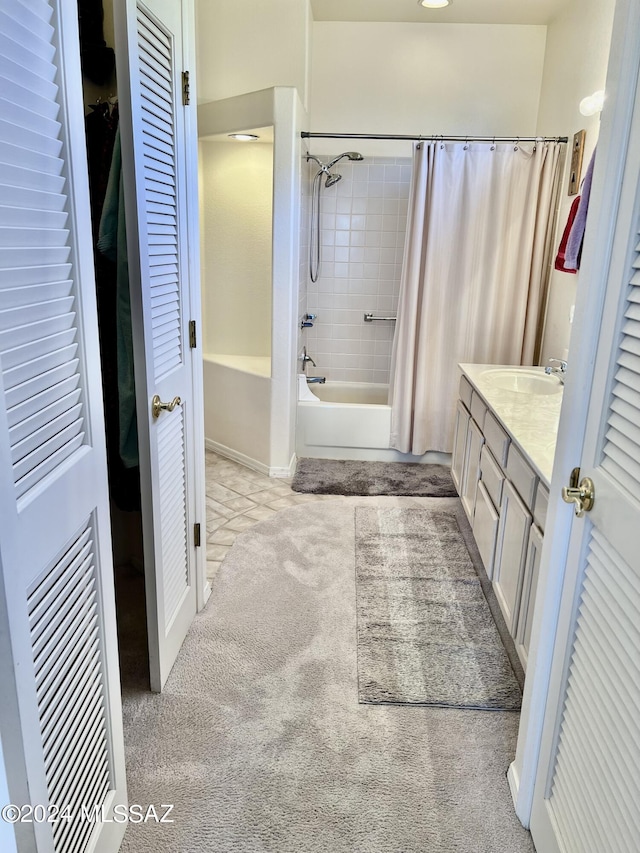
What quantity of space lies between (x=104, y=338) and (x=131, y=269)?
0.54 m

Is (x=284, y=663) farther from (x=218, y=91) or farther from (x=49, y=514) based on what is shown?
(x=218, y=91)

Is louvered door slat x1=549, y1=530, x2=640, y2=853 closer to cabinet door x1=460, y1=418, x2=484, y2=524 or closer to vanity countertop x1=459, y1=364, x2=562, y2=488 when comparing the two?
vanity countertop x1=459, y1=364, x2=562, y2=488

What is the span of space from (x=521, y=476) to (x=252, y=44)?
9.58 ft

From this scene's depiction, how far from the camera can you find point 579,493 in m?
1.21

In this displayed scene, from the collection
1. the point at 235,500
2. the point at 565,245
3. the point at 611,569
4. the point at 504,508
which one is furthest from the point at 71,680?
the point at 565,245

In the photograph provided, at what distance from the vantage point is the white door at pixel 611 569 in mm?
1026

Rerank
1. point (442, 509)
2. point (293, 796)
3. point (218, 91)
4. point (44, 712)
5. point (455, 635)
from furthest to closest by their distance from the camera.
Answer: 1. point (218, 91)
2. point (442, 509)
3. point (455, 635)
4. point (293, 796)
5. point (44, 712)

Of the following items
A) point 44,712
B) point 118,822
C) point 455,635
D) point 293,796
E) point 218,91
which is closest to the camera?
point 44,712

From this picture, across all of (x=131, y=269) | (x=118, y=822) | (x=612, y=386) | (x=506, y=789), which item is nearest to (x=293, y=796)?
(x=118, y=822)

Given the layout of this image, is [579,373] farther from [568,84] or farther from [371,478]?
[568,84]

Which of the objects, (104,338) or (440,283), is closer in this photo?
(104,338)

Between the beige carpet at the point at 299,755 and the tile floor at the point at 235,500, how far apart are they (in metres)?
0.59

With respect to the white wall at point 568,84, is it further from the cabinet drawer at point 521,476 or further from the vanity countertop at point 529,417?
the cabinet drawer at point 521,476

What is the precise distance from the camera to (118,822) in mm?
1424
